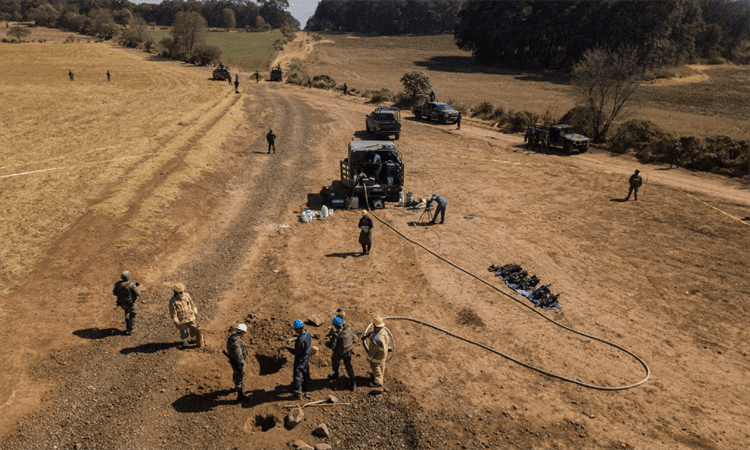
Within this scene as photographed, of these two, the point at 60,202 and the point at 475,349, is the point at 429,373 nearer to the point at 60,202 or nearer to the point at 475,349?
the point at 475,349

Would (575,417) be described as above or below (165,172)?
below

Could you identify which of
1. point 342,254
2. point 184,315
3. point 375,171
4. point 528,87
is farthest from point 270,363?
point 528,87

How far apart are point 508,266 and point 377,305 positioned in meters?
4.96

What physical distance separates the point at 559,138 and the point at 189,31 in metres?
71.8

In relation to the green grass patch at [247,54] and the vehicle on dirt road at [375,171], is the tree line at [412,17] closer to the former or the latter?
the green grass patch at [247,54]

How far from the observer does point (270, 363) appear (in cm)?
1007

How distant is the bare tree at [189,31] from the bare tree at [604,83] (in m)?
68.1

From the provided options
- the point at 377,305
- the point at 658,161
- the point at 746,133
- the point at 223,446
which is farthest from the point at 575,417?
the point at 746,133

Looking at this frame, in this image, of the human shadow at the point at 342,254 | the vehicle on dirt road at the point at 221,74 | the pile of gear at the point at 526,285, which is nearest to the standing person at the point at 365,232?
the human shadow at the point at 342,254

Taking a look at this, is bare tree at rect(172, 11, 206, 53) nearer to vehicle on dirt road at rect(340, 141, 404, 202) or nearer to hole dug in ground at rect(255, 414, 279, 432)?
vehicle on dirt road at rect(340, 141, 404, 202)

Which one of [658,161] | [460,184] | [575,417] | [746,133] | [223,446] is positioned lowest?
[223,446]

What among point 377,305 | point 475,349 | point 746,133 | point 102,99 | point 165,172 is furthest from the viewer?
point 102,99

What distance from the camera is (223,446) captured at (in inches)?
300

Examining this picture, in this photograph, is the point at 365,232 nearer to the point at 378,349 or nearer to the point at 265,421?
the point at 378,349
